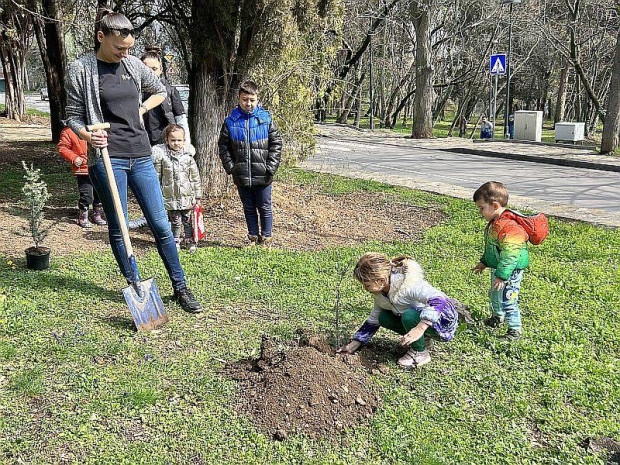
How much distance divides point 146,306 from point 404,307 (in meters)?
1.85

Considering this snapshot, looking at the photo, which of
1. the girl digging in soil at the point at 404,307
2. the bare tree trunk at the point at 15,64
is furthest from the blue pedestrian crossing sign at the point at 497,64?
the girl digging in soil at the point at 404,307

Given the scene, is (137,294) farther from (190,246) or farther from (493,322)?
(493,322)

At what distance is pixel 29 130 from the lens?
21766 millimetres

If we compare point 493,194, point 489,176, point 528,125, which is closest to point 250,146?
point 493,194

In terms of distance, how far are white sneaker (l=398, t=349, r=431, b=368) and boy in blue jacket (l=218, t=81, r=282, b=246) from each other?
3.11 meters

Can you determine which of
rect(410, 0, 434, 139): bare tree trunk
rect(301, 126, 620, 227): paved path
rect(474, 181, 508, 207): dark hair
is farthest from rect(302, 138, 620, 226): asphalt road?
rect(474, 181, 508, 207): dark hair

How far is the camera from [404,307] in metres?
3.88

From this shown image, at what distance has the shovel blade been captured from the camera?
4.31 m

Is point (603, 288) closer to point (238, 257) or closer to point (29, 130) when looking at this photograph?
point (238, 257)

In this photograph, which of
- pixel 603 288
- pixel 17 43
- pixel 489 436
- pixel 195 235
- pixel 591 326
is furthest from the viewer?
pixel 17 43

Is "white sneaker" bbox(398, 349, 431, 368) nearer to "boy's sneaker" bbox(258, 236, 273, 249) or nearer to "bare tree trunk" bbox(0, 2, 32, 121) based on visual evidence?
"boy's sneaker" bbox(258, 236, 273, 249)

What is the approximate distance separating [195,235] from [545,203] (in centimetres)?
615

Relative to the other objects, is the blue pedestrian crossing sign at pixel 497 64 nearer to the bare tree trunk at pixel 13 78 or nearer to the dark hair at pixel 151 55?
the dark hair at pixel 151 55

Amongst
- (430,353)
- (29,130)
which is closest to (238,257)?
(430,353)
